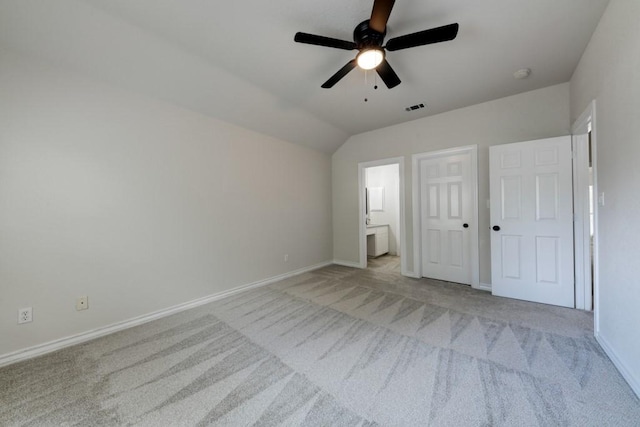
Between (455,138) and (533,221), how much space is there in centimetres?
149

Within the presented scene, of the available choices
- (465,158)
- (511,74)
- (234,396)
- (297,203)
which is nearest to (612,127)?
(511,74)

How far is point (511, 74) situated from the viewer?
8.55ft

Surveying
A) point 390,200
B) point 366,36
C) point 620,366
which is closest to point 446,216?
point 620,366

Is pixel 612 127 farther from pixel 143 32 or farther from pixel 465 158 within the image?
pixel 143 32

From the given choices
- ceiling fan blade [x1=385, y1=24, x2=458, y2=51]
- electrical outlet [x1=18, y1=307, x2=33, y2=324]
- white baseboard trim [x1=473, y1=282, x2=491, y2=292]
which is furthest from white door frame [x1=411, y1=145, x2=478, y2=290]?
electrical outlet [x1=18, y1=307, x2=33, y2=324]

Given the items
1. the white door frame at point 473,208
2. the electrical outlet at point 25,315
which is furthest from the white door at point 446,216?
the electrical outlet at point 25,315

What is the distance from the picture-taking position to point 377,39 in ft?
5.84

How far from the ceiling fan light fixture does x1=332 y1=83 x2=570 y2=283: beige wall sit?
221 cm

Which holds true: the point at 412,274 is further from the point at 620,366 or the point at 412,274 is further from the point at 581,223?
the point at 620,366

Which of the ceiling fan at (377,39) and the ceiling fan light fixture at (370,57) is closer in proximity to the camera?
the ceiling fan at (377,39)

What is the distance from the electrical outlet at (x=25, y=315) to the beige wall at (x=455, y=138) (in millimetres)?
4122

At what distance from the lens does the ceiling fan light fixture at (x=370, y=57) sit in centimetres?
183

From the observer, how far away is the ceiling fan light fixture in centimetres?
183

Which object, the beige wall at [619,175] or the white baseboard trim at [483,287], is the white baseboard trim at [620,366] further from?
the white baseboard trim at [483,287]
